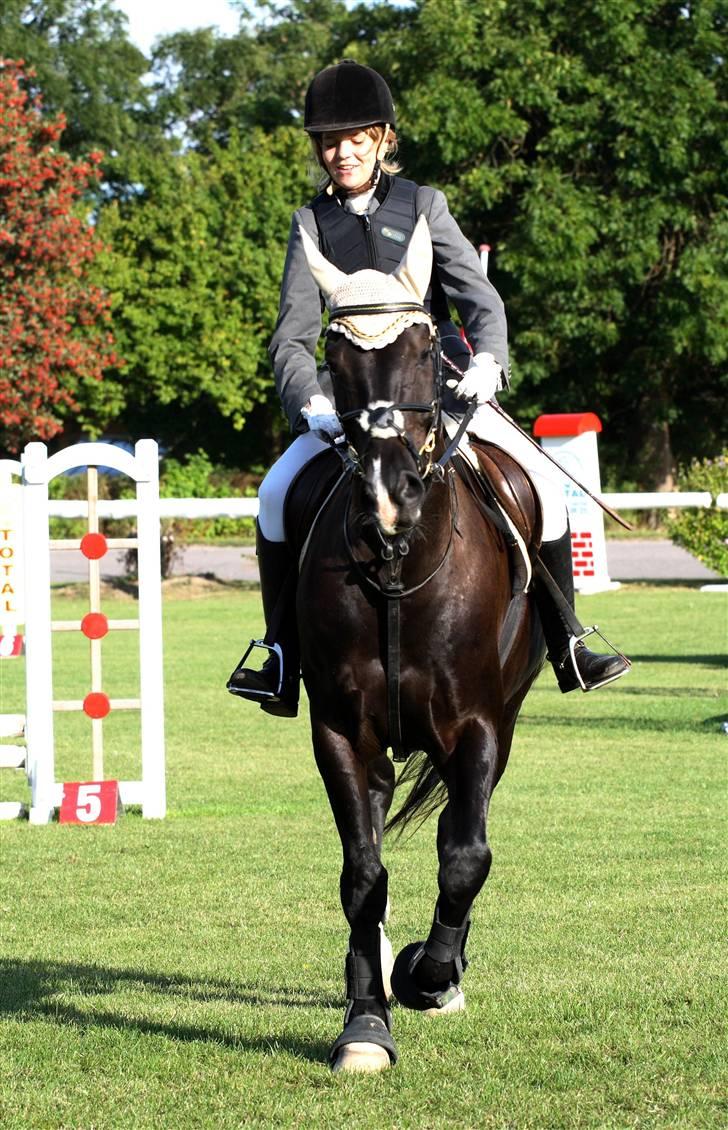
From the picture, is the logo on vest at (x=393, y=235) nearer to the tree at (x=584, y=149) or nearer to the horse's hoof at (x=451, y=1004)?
the horse's hoof at (x=451, y=1004)

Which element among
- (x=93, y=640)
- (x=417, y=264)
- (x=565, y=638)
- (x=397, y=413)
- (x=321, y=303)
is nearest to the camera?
(x=397, y=413)

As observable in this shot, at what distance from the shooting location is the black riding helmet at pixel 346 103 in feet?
17.6

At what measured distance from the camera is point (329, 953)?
21.9 feet

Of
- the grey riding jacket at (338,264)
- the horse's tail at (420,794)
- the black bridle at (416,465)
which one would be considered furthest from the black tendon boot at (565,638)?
the black bridle at (416,465)

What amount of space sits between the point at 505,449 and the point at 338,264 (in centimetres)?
104

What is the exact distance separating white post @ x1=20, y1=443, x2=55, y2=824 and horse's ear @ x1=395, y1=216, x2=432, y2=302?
5713mm

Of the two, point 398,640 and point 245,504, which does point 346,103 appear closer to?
point 398,640

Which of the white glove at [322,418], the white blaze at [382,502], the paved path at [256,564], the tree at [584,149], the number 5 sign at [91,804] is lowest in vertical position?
the paved path at [256,564]

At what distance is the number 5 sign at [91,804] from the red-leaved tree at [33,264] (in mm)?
22467


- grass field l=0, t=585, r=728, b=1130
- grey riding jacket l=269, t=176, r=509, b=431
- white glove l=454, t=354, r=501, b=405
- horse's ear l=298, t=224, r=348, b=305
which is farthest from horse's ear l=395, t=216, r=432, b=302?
grass field l=0, t=585, r=728, b=1130

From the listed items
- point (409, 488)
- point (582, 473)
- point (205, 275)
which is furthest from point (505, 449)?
point (205, 275)

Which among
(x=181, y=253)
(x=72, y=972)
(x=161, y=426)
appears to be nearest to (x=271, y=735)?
(x=72, y=972)

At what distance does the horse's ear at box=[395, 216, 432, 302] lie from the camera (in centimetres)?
475

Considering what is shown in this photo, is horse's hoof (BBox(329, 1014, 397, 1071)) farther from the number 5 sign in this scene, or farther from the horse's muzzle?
the number 5 sign
